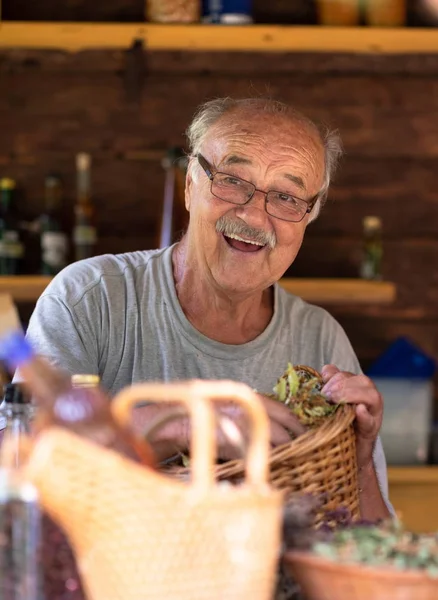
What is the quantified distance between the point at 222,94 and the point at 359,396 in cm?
173

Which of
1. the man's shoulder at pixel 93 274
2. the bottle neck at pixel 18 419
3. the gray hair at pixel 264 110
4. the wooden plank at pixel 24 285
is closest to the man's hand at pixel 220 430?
the bottle neck at pixel 18 419

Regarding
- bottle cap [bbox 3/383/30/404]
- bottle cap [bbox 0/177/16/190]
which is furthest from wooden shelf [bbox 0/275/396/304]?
bottle cap [bbox 3/383/30/404]

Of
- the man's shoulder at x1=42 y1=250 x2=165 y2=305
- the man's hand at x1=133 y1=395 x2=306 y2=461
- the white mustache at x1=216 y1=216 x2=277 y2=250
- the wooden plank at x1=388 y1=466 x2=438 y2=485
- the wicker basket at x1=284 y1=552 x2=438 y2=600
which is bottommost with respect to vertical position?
the wooden plank at x1=388 y1=466 x2=438 y2=485

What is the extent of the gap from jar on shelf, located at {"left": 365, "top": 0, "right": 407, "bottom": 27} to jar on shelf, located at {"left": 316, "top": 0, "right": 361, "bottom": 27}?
0.04 metres

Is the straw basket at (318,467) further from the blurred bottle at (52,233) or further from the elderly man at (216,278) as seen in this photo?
the blurred bottle at (52,233)

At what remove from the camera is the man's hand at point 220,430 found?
4.12 feet

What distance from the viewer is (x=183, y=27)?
275 cm

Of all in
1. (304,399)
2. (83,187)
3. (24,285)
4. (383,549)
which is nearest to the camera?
(383,549)

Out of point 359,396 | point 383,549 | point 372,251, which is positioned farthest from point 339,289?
point 383,549

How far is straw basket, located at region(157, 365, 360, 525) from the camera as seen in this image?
1172mm

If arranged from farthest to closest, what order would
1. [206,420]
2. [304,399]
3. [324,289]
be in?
[324,289] < [304,399] < [206,420]

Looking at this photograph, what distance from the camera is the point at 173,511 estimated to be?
2.68 feet

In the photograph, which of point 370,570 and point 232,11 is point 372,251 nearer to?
point 232,11

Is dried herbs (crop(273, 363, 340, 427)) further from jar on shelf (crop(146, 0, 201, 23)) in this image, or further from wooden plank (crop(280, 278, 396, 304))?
jar on shelf (crop(146, 0, 201, 23))
